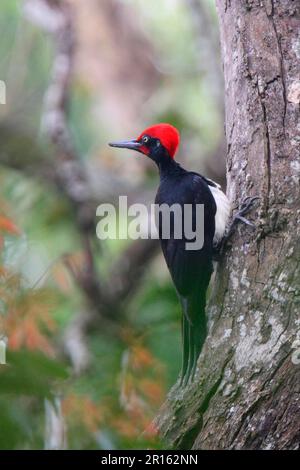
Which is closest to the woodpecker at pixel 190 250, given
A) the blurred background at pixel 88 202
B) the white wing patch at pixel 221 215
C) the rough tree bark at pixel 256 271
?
the white wing patch at pixel 221 215

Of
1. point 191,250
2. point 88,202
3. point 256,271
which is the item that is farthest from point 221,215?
point 88,202

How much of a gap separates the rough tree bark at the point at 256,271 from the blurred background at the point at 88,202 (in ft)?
1.11

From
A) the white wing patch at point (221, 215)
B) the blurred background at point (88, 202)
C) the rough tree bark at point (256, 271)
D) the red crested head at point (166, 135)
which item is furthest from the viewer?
the red crested head at point (166, 135)

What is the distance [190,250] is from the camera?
374 centimetres

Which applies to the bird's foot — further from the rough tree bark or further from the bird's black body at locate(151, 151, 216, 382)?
the bird's black body at locate(151, 151, 216, 382)

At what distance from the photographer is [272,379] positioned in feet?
9.36

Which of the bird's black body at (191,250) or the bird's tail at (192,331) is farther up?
the bird's black body at (191,250)

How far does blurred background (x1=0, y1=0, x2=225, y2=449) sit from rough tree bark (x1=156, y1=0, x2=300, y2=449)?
0.34m

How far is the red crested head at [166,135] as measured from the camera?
4.16 metres

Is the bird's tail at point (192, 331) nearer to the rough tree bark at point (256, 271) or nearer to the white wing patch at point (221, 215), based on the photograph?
the rough tree bark at point (256, 271)

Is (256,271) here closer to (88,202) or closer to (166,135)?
(166,135)

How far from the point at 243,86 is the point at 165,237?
Answer: 90 centimetres

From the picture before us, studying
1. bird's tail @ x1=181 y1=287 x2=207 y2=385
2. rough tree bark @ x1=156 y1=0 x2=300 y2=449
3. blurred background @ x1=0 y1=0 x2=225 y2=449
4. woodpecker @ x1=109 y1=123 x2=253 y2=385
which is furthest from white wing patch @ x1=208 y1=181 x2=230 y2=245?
blurred background @ x1=0 y1=0 x2=225 y2=449

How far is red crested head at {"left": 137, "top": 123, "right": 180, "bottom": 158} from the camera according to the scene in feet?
13.7
